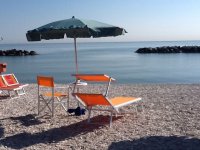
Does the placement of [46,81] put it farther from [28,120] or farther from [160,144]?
[160,144]

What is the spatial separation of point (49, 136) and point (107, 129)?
961 mm

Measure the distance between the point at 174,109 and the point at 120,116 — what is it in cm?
144

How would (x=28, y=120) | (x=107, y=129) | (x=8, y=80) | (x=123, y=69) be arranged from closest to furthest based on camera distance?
1. (x=107, y=129)
2. (x=28, y=120)
3. (x=8, y=80)
4. (x=123, y=69)

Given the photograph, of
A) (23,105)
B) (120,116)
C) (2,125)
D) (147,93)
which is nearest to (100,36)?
(120,116)

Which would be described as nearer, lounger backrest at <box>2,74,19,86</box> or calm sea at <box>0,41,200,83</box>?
lounger backrest at <box>2,74,19,86</box>

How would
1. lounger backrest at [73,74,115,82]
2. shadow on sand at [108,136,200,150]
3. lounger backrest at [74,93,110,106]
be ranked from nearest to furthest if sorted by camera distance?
shadow on sand at [108,136,200,150] → lounger backrest at [74,93,110,106] → lounger backrest at [73,74,115,82]

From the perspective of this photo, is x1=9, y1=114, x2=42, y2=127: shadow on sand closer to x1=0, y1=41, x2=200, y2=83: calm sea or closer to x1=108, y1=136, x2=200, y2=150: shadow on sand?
x1=108, y1=136, x2=200, y2=150: shadow on sand

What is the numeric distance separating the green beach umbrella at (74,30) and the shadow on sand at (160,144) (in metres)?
2.17

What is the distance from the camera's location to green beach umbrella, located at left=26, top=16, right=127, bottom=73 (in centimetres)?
663

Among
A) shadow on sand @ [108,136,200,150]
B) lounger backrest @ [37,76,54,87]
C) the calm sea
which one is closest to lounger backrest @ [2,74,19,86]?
lounger backrest @ [37,76,54,87]

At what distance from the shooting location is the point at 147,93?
1078cm

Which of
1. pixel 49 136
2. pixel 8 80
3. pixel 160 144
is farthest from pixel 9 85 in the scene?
pixel 160 144

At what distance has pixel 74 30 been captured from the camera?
22.1ft

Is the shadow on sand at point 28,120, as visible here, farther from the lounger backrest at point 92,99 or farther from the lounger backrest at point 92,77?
the lounger backrest at point 92,77
